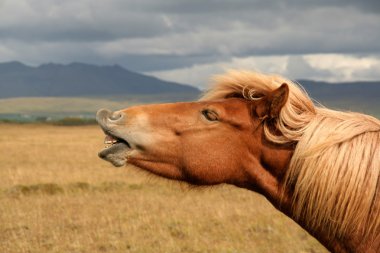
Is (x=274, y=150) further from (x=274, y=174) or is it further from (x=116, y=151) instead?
(x=116, y=151)

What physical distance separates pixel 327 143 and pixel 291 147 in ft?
0.96

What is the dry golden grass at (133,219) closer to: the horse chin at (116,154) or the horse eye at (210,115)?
the horse chin at (116,154)

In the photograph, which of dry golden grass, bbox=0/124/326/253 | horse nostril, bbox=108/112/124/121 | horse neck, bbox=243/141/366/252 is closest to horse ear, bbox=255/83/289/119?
horse neck, bbox=243/141/366/252

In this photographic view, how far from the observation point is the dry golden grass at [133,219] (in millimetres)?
9891

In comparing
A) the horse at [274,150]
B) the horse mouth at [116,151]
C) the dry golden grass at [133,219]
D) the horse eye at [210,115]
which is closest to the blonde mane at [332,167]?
the horse at [274,150]

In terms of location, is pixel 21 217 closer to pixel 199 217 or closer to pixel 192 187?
pixel 199 217

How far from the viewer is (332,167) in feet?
12.9

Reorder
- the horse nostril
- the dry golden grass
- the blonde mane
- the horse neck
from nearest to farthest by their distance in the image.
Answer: the blonde mane → the horse nostril → the horse neck → the dry golden grass

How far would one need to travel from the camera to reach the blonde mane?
3.91 metres

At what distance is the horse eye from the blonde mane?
344mm

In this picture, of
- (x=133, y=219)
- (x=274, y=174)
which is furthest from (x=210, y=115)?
(x=133, y=219)

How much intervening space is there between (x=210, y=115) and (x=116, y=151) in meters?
0.69

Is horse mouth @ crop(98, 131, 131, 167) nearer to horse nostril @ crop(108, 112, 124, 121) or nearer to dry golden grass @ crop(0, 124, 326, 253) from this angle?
horse nostril @ crop(108, 112, 124, 121)

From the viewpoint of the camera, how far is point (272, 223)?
37.9 feet
